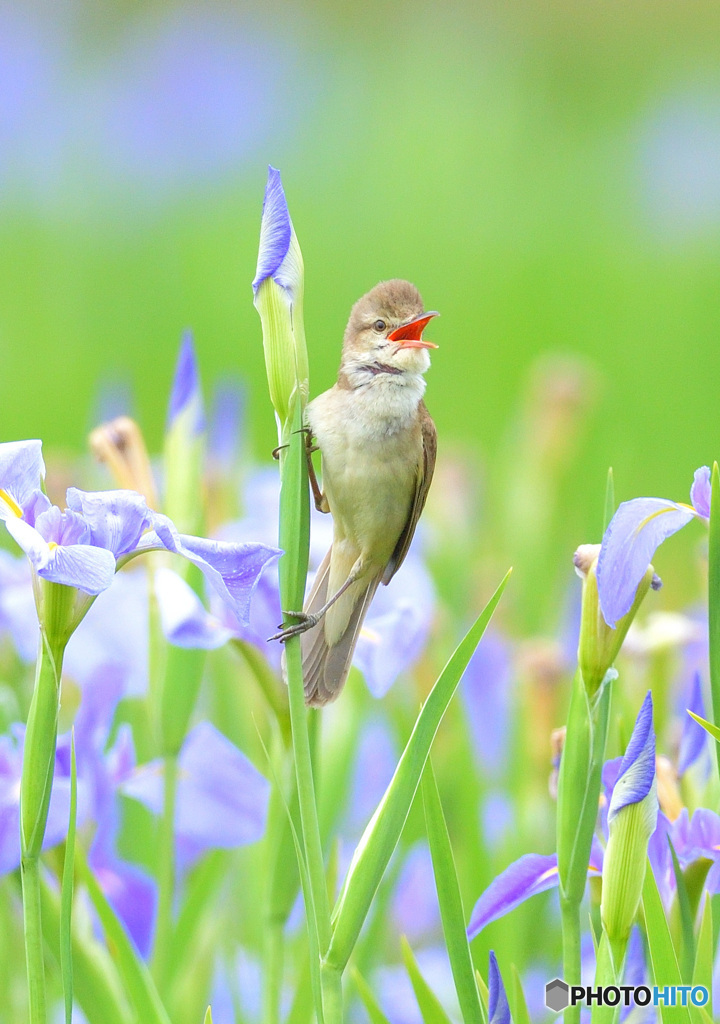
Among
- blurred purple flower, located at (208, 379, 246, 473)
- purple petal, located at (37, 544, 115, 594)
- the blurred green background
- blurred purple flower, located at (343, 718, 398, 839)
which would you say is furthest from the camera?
the blurred green background

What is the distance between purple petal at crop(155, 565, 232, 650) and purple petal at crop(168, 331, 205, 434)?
0.10m

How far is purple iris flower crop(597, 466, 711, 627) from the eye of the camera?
548 millimetres

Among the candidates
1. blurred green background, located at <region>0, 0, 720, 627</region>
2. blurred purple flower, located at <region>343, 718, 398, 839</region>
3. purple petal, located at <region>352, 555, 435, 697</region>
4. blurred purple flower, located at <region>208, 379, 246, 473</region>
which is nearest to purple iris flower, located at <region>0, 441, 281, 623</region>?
purple petal, located at <region>352, 555, 435, 697</region>

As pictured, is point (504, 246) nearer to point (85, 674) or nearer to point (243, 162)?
point (243, 162)

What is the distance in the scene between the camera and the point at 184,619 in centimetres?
73

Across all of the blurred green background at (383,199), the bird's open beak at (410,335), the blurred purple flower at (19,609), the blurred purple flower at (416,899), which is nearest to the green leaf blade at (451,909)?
the bird's open beak at (410,335)

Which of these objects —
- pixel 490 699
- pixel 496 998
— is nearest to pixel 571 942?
pixel 496 998

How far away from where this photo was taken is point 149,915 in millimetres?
844

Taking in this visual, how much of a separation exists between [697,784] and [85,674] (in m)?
0.46

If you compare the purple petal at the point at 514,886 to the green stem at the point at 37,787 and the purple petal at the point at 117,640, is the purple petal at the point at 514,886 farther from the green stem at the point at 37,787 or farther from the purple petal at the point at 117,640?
the purple petal at the point at 117,640

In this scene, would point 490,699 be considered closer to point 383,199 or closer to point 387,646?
point 387,646

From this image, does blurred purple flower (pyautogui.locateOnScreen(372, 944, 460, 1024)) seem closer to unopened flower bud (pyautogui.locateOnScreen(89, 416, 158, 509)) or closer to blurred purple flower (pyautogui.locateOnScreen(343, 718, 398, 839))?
blurred purple flower (pyautogui.locateOnScreen(343, 718, 398, 839))

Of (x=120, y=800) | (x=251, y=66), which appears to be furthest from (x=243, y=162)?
(x=120, y=800)

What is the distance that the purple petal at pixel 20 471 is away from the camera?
58 cm
